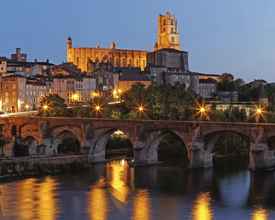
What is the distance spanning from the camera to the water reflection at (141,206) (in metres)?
35.2

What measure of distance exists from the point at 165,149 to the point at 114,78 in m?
44.9

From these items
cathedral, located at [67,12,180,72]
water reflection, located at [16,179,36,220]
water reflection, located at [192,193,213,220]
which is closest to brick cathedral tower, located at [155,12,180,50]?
cathedral, located at [67,12,180,72]

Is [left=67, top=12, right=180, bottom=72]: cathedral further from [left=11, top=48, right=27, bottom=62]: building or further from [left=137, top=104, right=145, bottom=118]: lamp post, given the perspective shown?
[left=137, top=104, right=145, bottom=118]: lamp post

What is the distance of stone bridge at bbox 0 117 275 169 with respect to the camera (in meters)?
50.7

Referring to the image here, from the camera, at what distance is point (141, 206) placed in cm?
3794

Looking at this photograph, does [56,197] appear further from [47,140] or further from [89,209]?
[47,140]

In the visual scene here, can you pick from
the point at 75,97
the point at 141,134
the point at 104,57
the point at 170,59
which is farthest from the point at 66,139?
the point at 170,59

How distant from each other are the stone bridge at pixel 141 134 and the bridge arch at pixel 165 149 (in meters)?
0.03

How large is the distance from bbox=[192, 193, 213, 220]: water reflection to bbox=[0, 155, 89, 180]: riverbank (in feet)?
48.3

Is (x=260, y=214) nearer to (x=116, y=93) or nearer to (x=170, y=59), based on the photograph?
(x=116, y=93)

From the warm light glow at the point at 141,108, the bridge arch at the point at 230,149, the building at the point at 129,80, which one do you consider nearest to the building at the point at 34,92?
the building at the point at 129,80

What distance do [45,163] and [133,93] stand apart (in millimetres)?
32571

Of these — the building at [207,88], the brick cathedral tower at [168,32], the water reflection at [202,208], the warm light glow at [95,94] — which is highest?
the brick cathedral tower at [168,32]

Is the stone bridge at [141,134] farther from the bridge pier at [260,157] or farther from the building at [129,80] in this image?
the building at [129,80]
